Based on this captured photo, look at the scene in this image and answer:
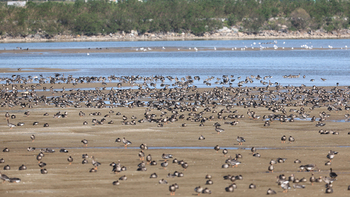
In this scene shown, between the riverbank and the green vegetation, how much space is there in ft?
5.03

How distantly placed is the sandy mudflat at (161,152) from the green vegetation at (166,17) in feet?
455

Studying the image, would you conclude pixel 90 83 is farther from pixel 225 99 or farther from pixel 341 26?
pixel 341 26

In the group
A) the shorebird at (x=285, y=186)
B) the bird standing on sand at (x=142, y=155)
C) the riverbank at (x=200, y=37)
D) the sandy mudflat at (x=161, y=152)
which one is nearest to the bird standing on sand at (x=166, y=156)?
the sandy mudflat at (x=161, y=152)

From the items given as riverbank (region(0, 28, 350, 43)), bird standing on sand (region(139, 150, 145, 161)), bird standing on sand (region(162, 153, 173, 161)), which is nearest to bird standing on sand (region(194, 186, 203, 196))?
bird standing on sand (region(162, 153, 173, 161))

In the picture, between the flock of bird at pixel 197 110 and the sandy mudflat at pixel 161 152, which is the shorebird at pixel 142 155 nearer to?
the flock of bird at pixel 197 110

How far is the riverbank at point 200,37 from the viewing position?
16338 centimetres

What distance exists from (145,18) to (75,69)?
119m

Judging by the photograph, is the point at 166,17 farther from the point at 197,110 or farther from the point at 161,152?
the point at 161,152

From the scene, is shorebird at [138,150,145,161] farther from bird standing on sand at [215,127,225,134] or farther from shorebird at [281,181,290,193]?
shorebird at [281,181,290,193]

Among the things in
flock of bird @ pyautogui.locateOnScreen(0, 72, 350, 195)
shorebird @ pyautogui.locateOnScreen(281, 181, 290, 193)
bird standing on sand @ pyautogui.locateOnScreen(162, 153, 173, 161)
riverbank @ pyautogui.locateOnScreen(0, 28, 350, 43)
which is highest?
shorebird @ pyautogui.locateOnScreen(281, 181, 290, 193)

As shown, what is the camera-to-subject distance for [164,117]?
27.9 metres

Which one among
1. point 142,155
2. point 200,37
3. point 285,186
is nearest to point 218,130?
point 142,155

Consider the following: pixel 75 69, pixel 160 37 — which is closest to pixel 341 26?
pixel 160 37

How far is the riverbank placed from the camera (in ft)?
A: 536
